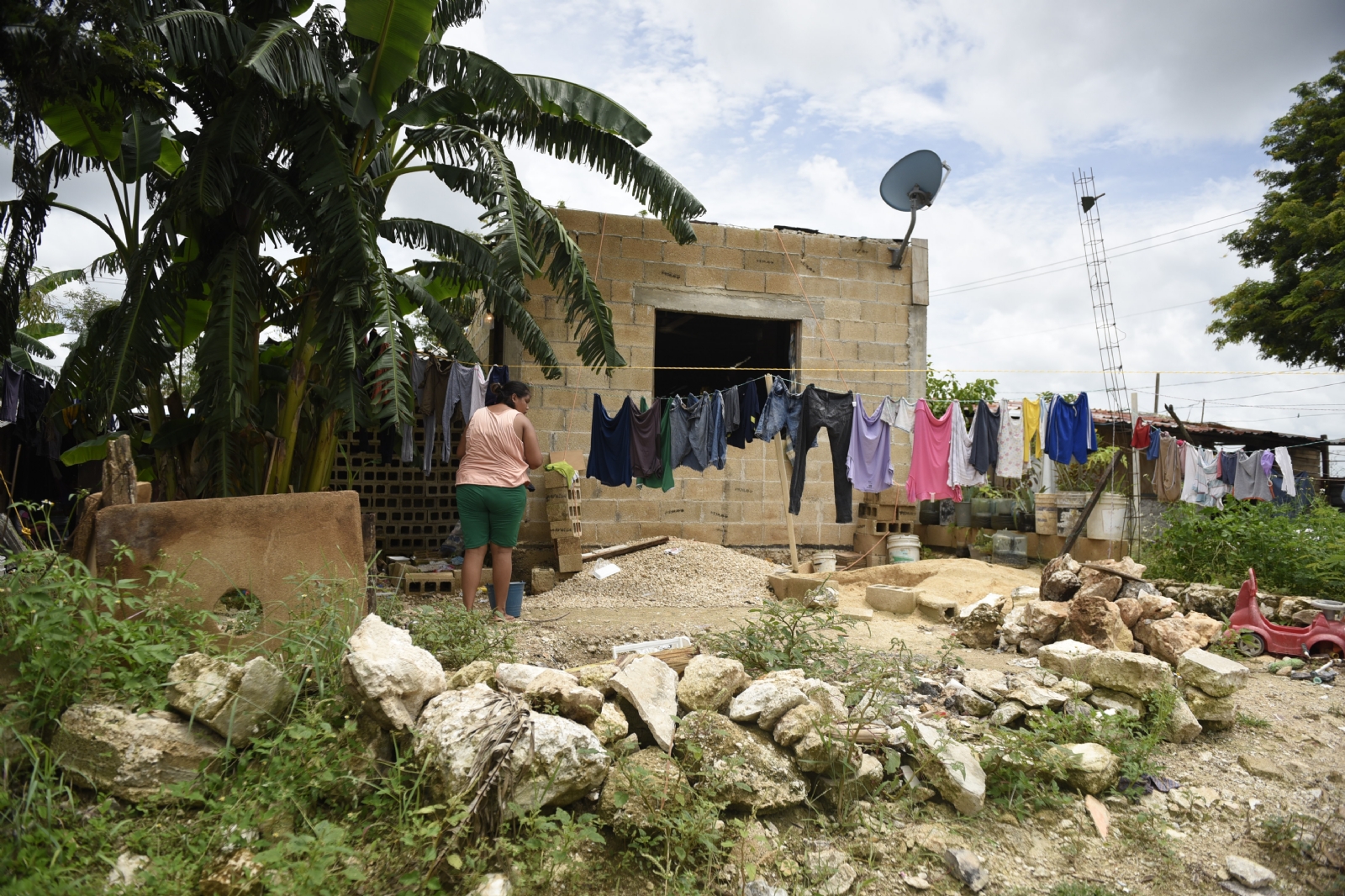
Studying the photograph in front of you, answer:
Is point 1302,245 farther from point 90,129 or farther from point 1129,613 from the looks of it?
point 90,129

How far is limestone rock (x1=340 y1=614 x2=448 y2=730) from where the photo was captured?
299cm

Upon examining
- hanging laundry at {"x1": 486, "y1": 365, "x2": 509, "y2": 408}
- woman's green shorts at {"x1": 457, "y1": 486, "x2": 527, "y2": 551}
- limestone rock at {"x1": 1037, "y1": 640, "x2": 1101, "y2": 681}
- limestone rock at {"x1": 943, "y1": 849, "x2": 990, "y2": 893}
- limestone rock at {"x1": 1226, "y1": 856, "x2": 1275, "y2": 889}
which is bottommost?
limestone rock at {"x1": 1226, "y1": 856, "x2": 1275, "y2": 889}

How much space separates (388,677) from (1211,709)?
168 inches

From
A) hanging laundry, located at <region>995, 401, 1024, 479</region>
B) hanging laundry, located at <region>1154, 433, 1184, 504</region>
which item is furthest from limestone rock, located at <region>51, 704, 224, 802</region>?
hanging laundry, located at <region>1154, 433, 1184, 504</region>

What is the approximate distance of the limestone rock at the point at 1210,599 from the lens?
680 cm

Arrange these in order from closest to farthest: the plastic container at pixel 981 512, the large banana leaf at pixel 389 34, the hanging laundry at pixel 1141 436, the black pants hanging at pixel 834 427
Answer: the large banana leaf at pixel 389 34
the black pants hanging at pixel 834 427
the hanging laundry at pixel 1141 436
the plastic container at pixel 981 512

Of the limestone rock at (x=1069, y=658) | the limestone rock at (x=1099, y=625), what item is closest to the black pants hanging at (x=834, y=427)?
the limestone rock at (x=1099, y=625)

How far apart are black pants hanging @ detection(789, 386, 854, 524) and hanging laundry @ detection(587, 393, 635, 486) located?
1.80 metres

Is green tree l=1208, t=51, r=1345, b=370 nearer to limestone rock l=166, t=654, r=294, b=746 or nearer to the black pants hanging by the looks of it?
the black pants hanging

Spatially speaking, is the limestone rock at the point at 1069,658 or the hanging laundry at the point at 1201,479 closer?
the limestone rock at the point at 1069,658

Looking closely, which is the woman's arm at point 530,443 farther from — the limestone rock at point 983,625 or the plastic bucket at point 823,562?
the plastic bucket at point 823,562

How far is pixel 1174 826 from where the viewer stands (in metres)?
3.52

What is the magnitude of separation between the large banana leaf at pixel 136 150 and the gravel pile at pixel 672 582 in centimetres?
478

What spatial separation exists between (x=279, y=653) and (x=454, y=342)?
4.71m
